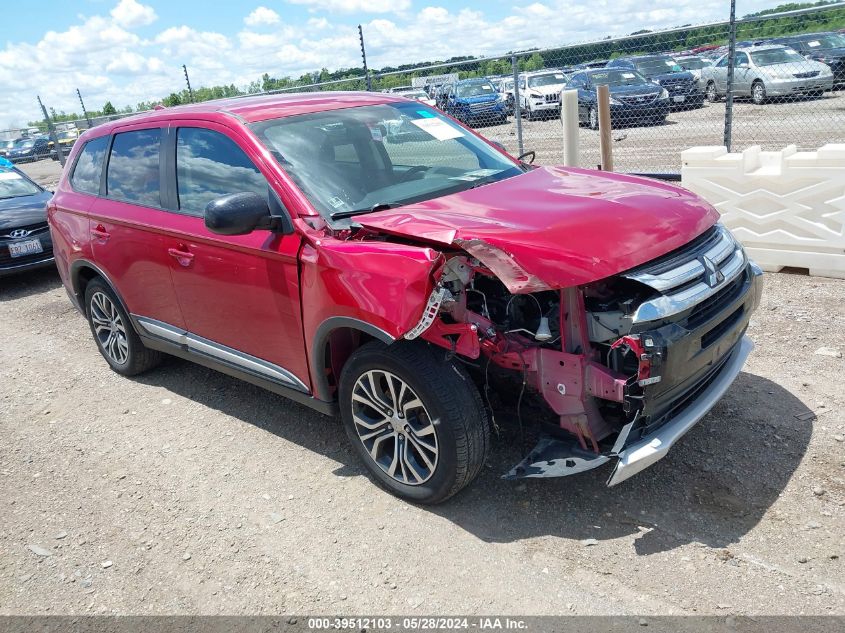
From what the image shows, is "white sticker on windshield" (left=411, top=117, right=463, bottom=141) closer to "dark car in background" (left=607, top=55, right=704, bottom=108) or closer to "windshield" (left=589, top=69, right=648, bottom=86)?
"dark car in background" (left=607, top=55, right=704, bottom=108)

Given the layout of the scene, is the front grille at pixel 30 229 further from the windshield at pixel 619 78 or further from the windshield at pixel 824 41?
the windshield at pixel 824 41

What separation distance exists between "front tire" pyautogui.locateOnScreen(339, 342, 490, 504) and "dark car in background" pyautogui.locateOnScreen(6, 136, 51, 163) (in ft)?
98.2

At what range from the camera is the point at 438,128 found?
460 centimetres

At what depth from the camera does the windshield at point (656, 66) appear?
13.6m

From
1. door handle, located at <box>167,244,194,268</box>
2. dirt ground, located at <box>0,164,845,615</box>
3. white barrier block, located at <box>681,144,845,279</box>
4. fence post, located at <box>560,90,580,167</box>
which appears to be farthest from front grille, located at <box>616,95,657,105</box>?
door handle, located at <box>167,244,194,268</box>

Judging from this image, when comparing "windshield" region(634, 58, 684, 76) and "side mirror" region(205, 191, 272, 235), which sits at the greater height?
"side mirror" region(205, 191, 272, 235)

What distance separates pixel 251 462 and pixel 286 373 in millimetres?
636

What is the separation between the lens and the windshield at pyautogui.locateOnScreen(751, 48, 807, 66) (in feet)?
49.4

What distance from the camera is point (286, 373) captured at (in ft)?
13.0

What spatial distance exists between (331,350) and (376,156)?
121 cm

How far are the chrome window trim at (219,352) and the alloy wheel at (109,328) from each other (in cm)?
46

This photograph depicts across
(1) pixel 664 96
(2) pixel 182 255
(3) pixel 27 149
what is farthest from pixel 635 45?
(3) pixel 27 149

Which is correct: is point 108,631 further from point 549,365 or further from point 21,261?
point 21,261

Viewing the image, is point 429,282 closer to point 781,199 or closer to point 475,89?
point 781,199
